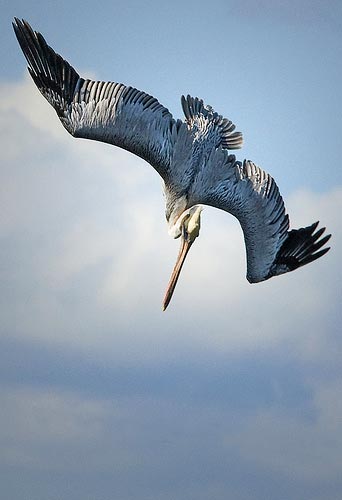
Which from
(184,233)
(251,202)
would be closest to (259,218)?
(251,202)

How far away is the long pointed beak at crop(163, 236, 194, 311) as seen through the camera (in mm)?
25203

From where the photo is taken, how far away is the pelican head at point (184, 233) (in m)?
24.9

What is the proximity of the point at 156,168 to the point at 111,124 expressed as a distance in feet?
3.93

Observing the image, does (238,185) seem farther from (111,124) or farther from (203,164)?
(111,124)

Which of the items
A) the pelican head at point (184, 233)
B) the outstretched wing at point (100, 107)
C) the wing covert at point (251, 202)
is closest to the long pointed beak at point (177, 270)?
the pelican head at point (184, 233)

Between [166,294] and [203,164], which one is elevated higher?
[203,164]

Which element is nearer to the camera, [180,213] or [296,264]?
[180,213]

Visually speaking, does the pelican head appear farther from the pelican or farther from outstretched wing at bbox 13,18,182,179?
outstretched wing at bbox 13,18,182,179

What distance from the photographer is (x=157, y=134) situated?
23.9 metres

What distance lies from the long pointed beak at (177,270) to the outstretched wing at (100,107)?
71.1 inches

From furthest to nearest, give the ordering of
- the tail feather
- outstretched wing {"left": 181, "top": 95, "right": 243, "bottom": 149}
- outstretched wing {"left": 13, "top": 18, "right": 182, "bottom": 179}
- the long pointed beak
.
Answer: the tail feather < the long pointed beak < outstretched wing {"left": 181, "top": 95, "right": 243, "bottom": 149} < outstretched wing {"left": 13, "top": 18, "right": 182, "bottom": 179}

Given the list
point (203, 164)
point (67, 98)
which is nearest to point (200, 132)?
point (203, 164)

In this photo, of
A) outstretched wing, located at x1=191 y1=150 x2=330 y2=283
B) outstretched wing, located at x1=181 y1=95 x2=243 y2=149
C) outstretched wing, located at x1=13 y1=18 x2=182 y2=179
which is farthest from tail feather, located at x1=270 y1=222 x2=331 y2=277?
outstretched wing, located at x1=13 y1=18 x2=182 y2=179

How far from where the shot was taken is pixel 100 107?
78.0 feet
